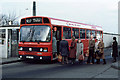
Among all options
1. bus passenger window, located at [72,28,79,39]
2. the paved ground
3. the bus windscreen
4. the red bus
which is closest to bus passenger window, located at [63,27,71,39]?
the red bus

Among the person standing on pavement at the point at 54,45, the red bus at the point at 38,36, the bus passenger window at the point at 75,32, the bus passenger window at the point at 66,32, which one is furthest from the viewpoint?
the bus passenger window at the point at 75,32

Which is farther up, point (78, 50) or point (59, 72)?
point (78, 50)

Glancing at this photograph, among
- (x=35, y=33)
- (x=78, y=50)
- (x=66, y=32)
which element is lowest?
(x=78, y=50)

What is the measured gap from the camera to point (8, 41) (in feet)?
53.4

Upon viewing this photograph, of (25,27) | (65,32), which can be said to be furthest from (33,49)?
(65,32)

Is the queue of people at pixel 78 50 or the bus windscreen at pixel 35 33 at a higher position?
the bus windscreen at pixel 35 33

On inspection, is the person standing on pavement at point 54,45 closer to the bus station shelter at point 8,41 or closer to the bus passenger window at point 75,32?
the bus passenger window at point 75,32

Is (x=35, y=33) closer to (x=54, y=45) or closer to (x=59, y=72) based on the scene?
(x=54, y=45)

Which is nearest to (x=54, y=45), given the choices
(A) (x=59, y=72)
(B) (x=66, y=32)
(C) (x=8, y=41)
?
(B) (x=66, y=32)

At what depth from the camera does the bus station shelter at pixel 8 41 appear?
15.5 metres

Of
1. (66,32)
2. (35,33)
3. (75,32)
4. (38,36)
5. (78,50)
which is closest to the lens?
(38,36)

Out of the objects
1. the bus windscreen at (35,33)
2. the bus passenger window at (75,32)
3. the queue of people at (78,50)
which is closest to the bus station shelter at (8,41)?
the bus windscreen at (35,33)

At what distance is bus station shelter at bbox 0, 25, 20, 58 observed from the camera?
50.8 feet

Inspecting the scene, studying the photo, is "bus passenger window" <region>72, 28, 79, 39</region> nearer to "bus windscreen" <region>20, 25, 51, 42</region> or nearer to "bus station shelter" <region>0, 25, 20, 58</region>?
"bus windscreen" <region>20, 25, 51, 42</region>
